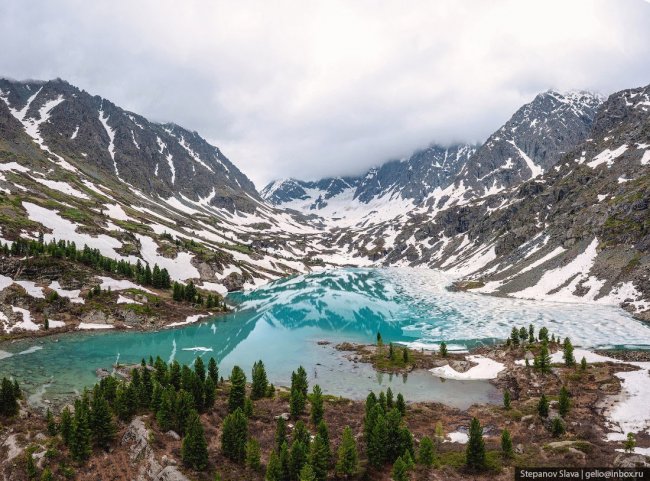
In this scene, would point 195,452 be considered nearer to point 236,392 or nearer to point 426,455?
point 236,392

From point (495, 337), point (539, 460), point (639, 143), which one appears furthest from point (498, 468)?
point (639, 143)

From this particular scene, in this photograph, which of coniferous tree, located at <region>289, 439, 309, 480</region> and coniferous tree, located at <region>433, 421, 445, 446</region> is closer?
coniferous tree, located at <region>289, 439, 309, 480</region>

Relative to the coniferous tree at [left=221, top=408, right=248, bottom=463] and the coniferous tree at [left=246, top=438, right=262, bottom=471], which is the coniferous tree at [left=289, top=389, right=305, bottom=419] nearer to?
the coniferous tree at [left=221, top=408, right=248, bottom=463]

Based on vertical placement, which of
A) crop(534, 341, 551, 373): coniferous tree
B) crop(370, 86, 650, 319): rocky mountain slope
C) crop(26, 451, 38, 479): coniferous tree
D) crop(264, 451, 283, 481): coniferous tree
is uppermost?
crop(370, 86, 650, 319): rocky mountain slope

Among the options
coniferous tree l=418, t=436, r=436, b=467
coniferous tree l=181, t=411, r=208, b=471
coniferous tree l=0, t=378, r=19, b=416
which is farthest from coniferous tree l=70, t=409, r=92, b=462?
coniferous tree l=418, t=436, r=436, b=467

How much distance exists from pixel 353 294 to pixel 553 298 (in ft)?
235

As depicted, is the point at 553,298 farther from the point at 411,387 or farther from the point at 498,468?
the point at 498,468

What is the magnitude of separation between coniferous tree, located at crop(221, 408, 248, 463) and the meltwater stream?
2329 centimetres

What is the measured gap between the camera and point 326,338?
96.3 meters

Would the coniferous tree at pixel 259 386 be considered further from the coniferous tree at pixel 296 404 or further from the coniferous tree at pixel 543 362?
the coniferous tree at pixel 543 362

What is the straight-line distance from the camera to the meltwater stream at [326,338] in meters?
61.7

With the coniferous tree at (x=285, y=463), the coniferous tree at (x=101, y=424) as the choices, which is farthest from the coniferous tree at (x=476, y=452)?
the coniferous tree at (x=101, y=424)

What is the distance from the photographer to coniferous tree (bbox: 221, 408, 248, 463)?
37.5 m

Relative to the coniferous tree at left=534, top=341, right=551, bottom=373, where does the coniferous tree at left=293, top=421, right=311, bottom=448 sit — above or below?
below
